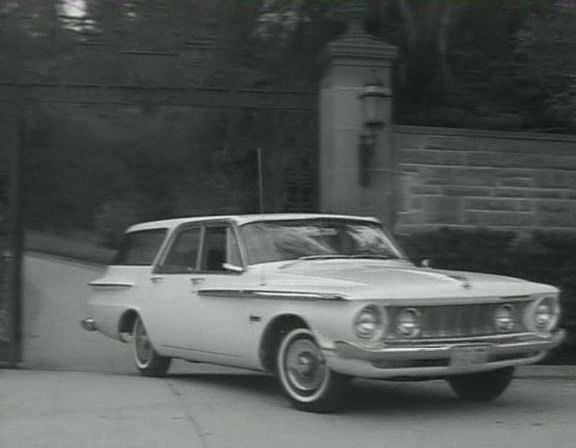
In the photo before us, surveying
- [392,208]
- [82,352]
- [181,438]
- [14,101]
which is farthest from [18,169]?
[181,438]

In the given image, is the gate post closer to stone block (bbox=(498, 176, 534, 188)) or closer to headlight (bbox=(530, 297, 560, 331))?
stone block (bbox=(498, 176, 534, 188))

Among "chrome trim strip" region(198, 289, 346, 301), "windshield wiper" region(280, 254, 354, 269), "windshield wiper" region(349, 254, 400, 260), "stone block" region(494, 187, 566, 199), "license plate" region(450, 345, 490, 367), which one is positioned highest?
"stone block" region(494, 187, 566, 199)

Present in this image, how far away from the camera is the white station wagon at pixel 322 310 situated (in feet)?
23.0

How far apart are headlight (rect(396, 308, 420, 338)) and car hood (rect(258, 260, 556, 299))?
0.12 metres

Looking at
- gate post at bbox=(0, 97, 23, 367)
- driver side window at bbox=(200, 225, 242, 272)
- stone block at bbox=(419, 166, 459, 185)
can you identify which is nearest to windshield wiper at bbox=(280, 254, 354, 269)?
driver side window at bbox=(200, 225, 242, 272)

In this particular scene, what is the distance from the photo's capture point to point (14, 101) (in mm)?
10844

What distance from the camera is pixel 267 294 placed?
25.6ft

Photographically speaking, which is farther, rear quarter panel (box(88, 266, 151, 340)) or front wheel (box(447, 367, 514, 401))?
rear quarter panel (box(88, 266, 151, 340))

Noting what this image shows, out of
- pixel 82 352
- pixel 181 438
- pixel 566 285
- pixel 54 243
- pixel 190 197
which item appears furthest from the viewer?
pixel 54 243

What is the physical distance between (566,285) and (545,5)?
394 cm

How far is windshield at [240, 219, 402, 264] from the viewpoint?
27.8 ft

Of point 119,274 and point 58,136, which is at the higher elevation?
point 58,136

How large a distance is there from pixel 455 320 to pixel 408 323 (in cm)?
45

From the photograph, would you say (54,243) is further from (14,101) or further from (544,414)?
(544,414)
